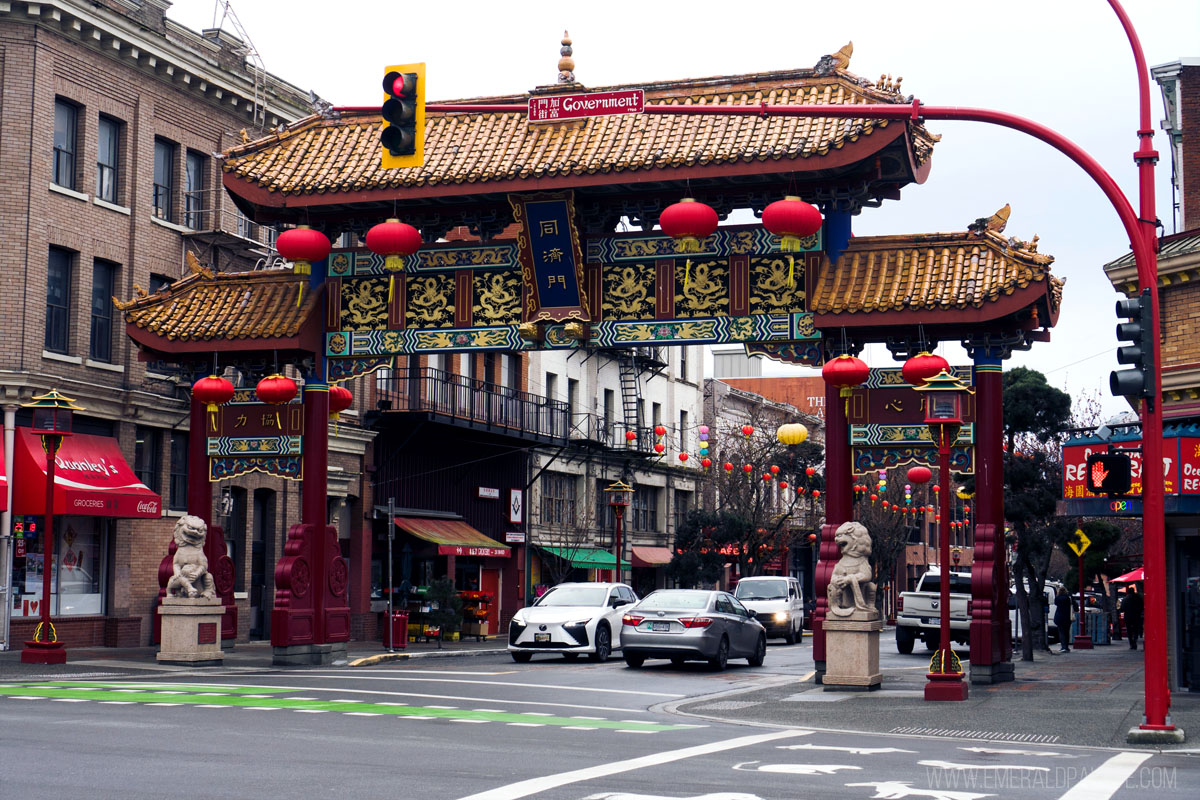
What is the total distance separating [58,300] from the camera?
1163 inches

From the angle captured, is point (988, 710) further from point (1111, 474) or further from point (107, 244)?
point (107, 244)

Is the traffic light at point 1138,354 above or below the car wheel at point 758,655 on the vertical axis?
above

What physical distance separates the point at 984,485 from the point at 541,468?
28876 millimetres

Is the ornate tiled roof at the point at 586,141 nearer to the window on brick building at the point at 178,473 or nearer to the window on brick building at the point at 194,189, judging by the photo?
the window on brick building at the point at 194,189

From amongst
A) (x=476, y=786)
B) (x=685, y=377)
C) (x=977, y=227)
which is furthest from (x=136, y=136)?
(x=685, y=377)

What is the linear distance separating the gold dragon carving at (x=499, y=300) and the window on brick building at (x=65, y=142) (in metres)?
10.9

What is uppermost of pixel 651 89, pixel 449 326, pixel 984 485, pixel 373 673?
pixel 651 89

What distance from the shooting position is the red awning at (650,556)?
182ft

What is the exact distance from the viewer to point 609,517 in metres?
54.5

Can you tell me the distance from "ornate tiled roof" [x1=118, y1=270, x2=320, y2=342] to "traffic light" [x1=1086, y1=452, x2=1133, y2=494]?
521 inches

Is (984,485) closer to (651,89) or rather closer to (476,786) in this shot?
(651,89)

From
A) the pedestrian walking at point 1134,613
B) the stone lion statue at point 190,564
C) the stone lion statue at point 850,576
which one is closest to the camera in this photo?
the stone lion statue at point 850,576

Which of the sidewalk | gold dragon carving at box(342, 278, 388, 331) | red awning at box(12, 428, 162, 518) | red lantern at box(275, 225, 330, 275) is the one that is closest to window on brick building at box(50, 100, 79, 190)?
red awning at box(12, 428, 162, 518)

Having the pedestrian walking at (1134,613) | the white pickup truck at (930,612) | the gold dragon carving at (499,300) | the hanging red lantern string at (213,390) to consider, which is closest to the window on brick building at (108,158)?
the hanging red lantern string at (213,390)
